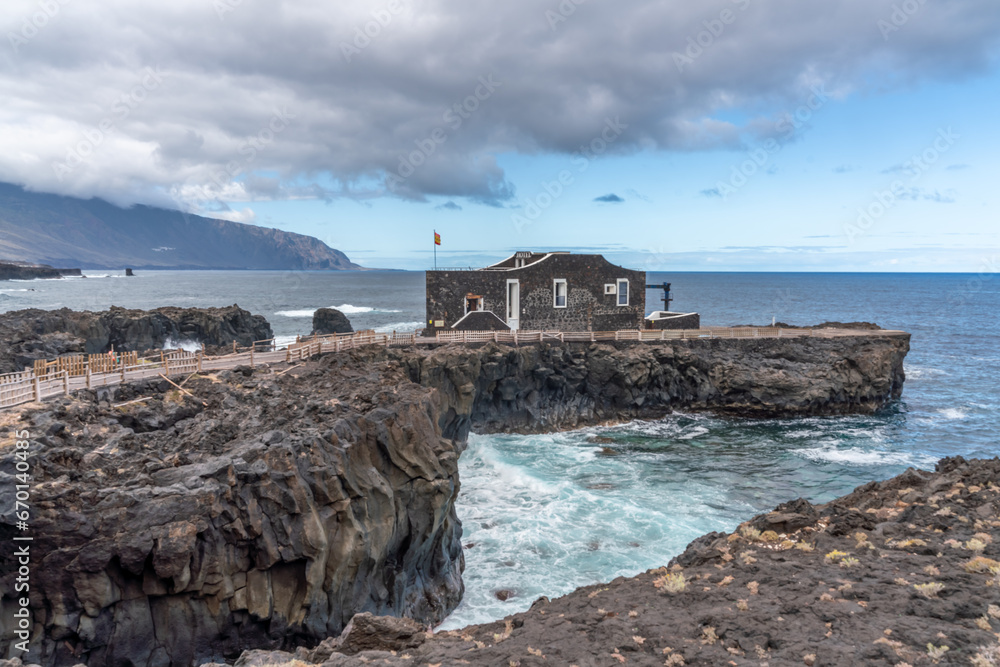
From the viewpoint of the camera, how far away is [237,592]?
13898 millimetres

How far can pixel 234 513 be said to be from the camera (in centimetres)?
1403

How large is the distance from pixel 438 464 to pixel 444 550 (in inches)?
126

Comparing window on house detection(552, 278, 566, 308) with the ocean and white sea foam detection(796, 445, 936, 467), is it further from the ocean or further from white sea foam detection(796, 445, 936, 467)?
white sea foam detection(796, 445, 936, 467)

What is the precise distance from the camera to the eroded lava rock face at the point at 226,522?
1251cm

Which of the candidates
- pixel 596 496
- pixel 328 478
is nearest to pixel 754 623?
pixel 328 478

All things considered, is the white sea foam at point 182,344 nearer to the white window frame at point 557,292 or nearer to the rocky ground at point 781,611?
the white window frame at point 557,292

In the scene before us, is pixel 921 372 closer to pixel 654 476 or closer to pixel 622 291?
pixel 622 291

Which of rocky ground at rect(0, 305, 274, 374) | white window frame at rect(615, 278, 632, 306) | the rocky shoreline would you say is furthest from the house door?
rocky ground at rect(0, 305, 274, 374)

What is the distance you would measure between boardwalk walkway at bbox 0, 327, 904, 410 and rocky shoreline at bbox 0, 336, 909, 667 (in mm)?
1069

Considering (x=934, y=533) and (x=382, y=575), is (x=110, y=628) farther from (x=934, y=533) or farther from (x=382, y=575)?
(x=934, y=533)

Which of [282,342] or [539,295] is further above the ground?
[539,295]

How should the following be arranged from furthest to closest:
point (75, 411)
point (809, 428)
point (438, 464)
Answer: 1. point (809, 428)
2. point (438, 464)
3. point (75, 411)

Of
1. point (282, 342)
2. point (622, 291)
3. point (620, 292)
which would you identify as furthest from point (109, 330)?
point (622, 291)

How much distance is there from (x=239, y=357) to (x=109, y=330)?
114 feet
